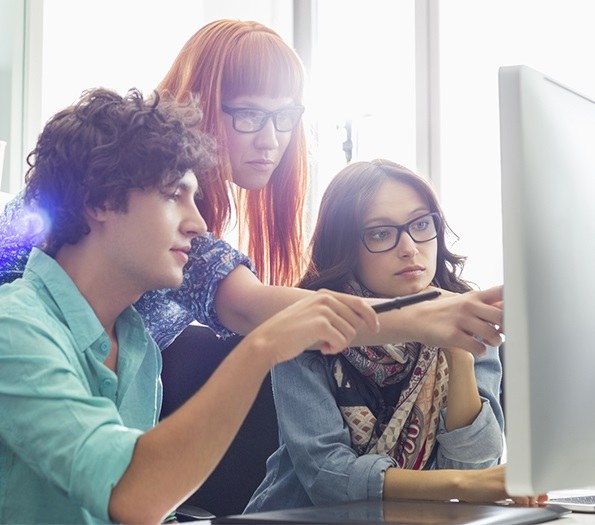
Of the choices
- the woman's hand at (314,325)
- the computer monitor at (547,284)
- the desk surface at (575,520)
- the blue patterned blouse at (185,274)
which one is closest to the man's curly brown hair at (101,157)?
the blue patterned blouse at (185,274)

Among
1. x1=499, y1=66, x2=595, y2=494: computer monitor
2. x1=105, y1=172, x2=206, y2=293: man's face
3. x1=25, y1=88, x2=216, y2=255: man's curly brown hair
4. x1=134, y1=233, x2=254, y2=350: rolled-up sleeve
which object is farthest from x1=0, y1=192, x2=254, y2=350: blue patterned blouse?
x1=499, y1=66, x2=595, y2=494: computer monitor

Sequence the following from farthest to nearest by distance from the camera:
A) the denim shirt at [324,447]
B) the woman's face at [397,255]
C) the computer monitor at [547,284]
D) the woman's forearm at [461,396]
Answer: the woman's face at [397,255]
the woman's forearm at [461,396]
the denim shirt at [324,447]
the computer monitor at [547,284]

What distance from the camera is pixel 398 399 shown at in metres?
1.56

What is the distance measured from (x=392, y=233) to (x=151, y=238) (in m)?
0.58

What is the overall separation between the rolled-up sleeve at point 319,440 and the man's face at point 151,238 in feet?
1.29

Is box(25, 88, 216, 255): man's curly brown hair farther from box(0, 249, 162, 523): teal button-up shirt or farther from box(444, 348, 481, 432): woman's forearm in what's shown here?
box(444, 348, 481, 432): woman's forearm

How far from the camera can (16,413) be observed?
0.96 m

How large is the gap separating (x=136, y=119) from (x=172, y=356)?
0.67m

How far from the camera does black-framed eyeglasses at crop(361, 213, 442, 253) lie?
160 centimetres

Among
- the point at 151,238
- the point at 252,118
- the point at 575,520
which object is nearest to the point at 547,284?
the point at 575,520

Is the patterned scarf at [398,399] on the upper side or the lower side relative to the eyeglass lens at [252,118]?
lower

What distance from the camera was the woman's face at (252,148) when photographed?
1.60 m

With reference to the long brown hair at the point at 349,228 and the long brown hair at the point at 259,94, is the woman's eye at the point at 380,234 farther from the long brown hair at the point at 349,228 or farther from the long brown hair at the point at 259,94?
the long brown hair at the point at 259,94

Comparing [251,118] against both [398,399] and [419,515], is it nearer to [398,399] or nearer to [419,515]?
[398,399]
